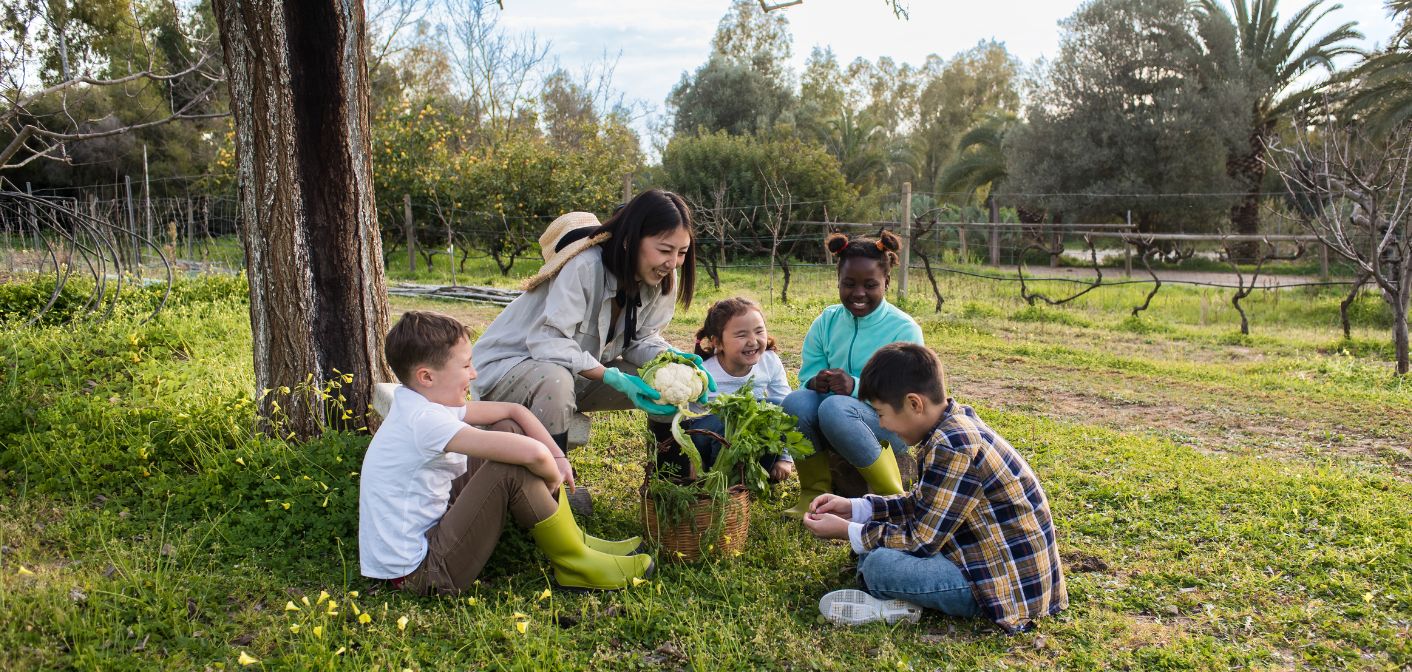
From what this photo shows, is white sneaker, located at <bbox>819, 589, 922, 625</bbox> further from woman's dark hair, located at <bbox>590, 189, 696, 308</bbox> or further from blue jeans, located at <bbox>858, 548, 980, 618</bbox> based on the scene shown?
woman's dark hair, located at <bbox>590, 189, 696, 308</bbox>

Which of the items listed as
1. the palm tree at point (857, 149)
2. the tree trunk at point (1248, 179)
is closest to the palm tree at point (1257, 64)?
the tree trunk at point (1248, 179)

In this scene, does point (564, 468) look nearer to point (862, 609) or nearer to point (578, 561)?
point (578, 561)

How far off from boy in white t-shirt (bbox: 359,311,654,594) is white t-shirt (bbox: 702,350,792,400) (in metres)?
1.13

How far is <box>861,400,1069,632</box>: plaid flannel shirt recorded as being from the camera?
2.86m

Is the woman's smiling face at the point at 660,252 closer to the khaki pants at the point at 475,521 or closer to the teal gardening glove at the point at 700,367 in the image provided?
the teal gardening glove at the point at 700,367

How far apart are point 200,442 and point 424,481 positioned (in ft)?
5.49

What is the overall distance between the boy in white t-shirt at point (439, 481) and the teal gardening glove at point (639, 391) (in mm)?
503

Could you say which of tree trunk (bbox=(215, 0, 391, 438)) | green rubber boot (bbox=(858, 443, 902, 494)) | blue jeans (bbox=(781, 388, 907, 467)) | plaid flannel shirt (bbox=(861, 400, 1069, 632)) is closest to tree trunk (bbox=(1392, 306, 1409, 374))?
blue jeans (bbox=(781, 388, 907, 467))

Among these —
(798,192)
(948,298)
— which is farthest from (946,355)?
(798,192)

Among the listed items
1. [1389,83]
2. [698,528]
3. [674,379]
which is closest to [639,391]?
[674,379]

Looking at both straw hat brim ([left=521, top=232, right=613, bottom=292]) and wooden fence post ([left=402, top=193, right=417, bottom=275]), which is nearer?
straw hat brim ([left=521, top=232, right=613, bottom=292])

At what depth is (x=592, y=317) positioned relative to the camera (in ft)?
13.0

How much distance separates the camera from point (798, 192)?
64.2ft

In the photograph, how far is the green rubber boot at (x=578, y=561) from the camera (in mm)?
3045
